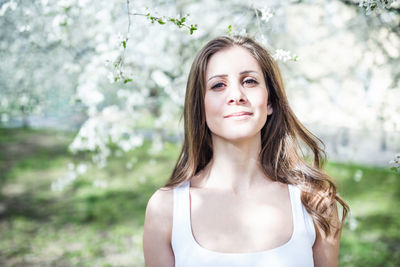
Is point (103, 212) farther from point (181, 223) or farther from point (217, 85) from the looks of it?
point (217, 85)

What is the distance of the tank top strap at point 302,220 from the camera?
A: 1.80 metres

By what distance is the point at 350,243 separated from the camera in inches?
203

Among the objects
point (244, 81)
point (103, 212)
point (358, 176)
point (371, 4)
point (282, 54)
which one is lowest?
point (103, 212)

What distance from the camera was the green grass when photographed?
490cm

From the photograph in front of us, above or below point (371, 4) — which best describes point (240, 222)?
below

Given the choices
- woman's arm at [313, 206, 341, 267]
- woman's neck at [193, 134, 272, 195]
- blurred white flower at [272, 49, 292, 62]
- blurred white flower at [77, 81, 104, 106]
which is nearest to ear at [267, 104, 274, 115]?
woman's neck at [193, 134, 272, 195]

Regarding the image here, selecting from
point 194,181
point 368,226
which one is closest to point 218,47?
point 194,181

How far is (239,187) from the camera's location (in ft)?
6.53

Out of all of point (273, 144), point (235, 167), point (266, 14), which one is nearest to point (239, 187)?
point (235, 167)

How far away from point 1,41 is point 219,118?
3.71 m

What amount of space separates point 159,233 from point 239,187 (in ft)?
1.51

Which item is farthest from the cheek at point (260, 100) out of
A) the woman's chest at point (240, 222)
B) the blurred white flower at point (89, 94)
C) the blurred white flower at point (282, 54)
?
the blurred white flower at point (89, 94)

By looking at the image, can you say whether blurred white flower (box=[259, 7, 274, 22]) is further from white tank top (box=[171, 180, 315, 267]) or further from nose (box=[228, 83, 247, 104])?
white tank top (box=[171, 180, 315, 267])

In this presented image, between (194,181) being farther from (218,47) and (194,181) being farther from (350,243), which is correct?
(350,243)
